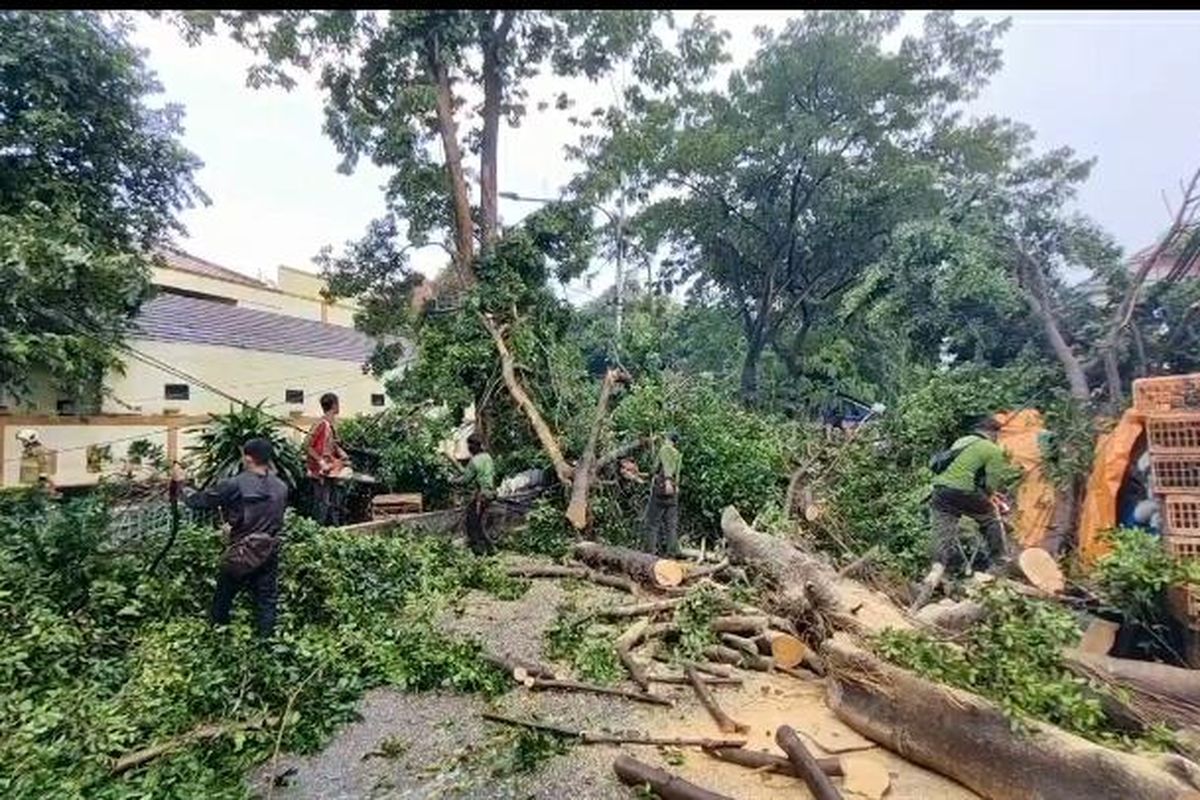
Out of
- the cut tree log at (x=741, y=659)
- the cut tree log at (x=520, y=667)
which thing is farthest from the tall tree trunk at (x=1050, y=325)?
the cut tree log at (x=520, y=667)

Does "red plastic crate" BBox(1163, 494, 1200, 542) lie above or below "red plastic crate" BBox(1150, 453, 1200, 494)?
below

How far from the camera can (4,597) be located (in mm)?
5473

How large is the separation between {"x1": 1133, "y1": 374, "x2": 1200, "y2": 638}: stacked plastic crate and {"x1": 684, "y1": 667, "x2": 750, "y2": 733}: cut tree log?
3201mm

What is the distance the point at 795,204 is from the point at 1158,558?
49.7ft

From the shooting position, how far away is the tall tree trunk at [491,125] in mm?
13945

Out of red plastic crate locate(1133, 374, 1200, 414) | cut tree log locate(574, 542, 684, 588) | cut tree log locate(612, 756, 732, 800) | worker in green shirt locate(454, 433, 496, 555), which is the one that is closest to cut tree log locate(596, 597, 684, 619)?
cut tree log locate(574, 542, 684, 588)

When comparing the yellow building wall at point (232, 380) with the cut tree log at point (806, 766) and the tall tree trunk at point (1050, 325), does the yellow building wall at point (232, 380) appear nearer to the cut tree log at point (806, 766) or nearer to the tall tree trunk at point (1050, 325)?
the cut tree log at point (806, 766)

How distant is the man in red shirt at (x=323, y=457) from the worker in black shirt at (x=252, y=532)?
3.16 metres

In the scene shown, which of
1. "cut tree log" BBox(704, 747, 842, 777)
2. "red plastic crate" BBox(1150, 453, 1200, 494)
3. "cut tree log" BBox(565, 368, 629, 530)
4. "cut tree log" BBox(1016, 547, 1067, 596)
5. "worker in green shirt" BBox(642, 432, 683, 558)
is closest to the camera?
"cut tree log" BBox(704, 747, 842, 777)

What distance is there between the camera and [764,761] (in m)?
3.96

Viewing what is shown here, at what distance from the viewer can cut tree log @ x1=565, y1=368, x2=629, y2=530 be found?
9625mm

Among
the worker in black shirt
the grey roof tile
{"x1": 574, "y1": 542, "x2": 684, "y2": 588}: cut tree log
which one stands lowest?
{"x1": 574, "y1": 542, "x2": 684, "y2": 588}: cut tree log

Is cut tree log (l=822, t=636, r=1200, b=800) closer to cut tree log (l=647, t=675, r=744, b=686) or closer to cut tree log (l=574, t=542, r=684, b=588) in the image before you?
cut tree log (l=647, t=675, r=744, b=686)

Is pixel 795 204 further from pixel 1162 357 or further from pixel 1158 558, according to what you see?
pixel 1158 558
